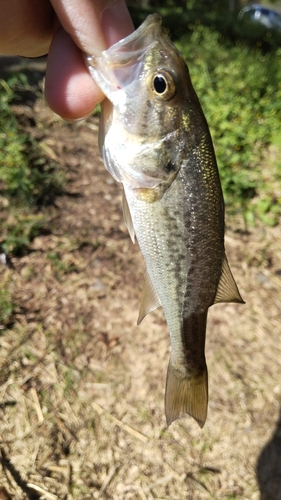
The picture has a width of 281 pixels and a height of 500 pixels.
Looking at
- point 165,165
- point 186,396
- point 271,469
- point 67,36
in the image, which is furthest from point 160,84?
point 271,469

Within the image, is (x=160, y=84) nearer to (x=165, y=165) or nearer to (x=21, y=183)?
(x=165, y=165)

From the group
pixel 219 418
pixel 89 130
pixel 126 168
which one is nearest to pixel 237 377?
pixel 219 418

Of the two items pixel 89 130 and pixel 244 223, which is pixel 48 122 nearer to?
pixel 89 130

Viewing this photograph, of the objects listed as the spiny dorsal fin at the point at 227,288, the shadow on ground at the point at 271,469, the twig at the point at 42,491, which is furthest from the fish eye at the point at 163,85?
the shadow on ground at the point at 271,469

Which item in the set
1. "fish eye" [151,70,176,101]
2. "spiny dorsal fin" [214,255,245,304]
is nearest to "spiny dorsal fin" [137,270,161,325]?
"spiny dorsal fin" [214,255,245,304]

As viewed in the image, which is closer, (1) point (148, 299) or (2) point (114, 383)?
(1) point (148, 299)

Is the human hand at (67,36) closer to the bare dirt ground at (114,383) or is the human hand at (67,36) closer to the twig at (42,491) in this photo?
the bare dirt ground at (114,383)
